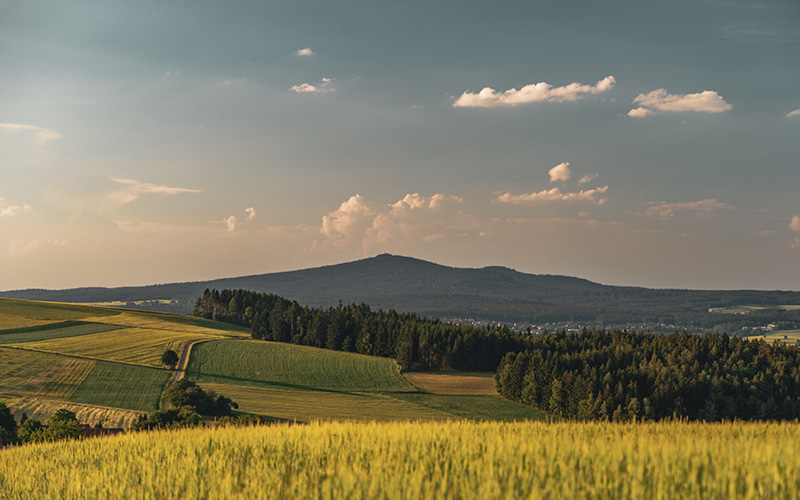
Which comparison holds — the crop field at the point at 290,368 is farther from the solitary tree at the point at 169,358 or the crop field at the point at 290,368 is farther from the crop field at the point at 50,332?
the crop field at the point at 50,332

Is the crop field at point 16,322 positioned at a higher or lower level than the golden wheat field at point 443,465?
lower

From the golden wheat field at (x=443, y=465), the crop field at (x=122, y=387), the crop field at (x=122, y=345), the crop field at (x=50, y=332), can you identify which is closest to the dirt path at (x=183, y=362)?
the crop field at (x=122, y=387)

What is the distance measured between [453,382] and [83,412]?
76404 mm

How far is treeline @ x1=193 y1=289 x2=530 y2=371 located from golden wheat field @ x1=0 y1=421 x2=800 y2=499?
13746 cm

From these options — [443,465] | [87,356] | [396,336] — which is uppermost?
[443,465]

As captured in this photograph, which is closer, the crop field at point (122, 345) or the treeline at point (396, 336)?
the crop field at point (122, 345)

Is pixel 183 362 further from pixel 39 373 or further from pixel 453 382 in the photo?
pixel 453 382

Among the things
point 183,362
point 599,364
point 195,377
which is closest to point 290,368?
point 183,362

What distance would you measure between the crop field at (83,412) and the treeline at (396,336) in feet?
270

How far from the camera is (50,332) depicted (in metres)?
154

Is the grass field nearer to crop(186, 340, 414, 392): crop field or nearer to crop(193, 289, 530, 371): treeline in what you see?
crop(186, 340, 414, 392): crop field

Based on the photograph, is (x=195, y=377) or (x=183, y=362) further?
(x=183, y=362)

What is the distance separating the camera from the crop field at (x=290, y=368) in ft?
404

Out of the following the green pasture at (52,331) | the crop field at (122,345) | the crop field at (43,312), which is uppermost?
the crop field at (43,312)
